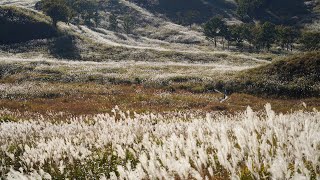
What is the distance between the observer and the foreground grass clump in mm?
5648

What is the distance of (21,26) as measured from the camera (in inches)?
3853

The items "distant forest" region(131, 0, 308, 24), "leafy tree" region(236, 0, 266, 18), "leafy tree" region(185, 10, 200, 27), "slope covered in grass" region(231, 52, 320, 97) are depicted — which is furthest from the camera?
"distant forest" region(131, 0, 308, 24)

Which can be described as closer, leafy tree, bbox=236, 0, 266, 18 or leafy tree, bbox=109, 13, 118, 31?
leafy tree, bbox=109, 13, 118, 31

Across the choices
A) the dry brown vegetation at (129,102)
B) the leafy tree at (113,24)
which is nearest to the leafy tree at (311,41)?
the leafy tree at (113,24)

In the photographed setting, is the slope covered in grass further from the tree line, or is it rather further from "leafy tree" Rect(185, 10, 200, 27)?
the tree line

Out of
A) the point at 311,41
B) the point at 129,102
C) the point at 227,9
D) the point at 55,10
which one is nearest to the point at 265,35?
the point at 311,41

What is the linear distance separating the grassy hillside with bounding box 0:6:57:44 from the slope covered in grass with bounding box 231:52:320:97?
230 ft

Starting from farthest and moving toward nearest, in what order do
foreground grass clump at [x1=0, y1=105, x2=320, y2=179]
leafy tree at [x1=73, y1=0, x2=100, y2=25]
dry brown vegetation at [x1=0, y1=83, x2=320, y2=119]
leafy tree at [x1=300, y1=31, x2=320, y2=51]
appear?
leafy tree at [x1=73, y1=0, x2=100, y2=25], leafy tree at [x1=300, y1=31, x2=320, y2=51], dry brown vegetation at [x1=0, y1=83, x2=320, y2=119], foreground grass clump at [x1=0, y1=105, x2=320, y2=179]

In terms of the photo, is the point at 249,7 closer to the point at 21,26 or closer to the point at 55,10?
the point at 55,10

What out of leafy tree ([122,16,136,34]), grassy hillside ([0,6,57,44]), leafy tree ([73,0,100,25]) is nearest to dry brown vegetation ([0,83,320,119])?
grassy hillside ([0,6,57,44])

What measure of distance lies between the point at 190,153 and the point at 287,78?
3599 centimetres

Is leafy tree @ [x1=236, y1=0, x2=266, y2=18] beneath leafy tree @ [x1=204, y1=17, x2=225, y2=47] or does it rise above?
above

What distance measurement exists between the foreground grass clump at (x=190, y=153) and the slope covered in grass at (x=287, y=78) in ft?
91.7

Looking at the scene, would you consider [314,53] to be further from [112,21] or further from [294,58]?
[112,21]
